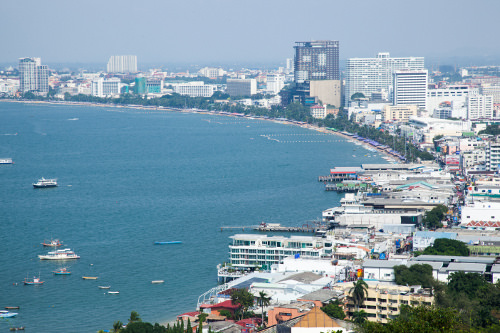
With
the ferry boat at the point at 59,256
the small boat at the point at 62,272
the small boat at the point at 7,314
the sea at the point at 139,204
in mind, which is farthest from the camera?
→ the ferry boat at the point at 59,256

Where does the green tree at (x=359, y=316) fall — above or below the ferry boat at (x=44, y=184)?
below

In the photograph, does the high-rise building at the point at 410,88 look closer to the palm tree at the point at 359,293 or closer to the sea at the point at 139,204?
the sea at the point at 139,204

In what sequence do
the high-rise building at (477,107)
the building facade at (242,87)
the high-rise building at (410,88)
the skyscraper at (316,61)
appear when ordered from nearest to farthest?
the high-rise building at (477,107)
the high-rise building at (410,88)
the skyscraper at (316,61)
the building facade at (242,87)

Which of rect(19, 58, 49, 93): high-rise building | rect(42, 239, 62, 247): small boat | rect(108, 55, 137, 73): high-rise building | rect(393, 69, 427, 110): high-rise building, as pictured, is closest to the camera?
rect(42, 239, 62, 247): small boat

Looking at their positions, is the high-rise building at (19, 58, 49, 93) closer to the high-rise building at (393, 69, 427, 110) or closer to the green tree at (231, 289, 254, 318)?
the high-rise building at (393, 69, 427, 110)

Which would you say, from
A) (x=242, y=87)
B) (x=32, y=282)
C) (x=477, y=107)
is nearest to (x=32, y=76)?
(x=242, y=87)

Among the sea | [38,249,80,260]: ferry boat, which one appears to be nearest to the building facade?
the sea

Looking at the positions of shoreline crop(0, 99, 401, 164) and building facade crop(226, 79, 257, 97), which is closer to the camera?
shoreline crop(0, 99, 401, 164)

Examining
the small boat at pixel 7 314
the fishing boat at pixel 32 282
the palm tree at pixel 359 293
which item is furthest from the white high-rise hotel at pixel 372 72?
the palm tree at pixel 359 293
